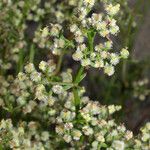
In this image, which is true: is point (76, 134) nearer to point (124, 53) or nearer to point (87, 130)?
point (87, 130)

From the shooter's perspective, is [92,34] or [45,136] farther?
[45,136]

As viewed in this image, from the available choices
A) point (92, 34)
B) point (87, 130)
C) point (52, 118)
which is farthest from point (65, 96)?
point (92, 34)

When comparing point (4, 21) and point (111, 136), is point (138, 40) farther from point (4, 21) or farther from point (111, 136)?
point (111, 136)

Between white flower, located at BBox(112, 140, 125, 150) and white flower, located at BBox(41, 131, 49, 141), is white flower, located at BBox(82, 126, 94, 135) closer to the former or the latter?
white flower, located at BBox(112, 140, 125, 150)

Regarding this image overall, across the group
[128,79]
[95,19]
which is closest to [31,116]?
[95,19]

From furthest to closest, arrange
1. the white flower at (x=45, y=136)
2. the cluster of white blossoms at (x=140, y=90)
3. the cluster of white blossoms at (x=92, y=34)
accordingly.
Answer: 1. the cluster of white blossoms at (x=140, y=90)
2. the white flower at (x=45, y=136)
3. the cluster of white blossoms at (x=92, y=34)

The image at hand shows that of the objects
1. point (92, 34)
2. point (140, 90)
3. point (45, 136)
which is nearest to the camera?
point (92, 34)

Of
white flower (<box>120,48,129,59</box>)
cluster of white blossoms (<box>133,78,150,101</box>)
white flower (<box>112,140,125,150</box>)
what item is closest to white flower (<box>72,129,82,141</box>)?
white flower (<box>112,140,125,150</box>)

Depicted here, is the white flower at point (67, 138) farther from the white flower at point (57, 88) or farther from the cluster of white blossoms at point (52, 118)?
the white flower at point (57, 88)

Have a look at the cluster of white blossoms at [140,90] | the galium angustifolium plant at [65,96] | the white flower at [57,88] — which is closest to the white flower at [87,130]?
the galium angustifolium plant at [65,96]
